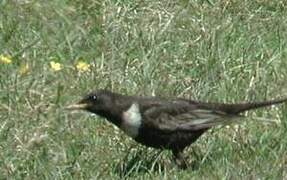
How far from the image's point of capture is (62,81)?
9336mm

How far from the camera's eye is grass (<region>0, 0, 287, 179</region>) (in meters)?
8.14

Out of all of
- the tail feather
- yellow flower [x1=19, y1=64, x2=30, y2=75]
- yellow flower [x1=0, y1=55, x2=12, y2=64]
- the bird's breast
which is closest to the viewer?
the bird's breast

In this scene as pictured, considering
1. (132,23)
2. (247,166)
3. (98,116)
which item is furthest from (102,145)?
(132,23)

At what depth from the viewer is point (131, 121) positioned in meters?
8.06

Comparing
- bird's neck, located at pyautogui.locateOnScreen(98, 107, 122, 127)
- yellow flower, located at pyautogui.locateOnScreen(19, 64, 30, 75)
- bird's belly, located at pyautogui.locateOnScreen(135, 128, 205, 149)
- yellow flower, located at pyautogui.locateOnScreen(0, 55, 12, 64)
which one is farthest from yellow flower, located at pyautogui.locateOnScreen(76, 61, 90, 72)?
bird's belly, located at pyautogui.locateOnScreen(135, 128, 205, 149)

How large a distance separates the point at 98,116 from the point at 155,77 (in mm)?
722

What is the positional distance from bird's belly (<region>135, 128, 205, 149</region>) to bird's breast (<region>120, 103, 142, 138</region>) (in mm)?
47

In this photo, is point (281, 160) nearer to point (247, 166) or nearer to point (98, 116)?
point (247, 166)

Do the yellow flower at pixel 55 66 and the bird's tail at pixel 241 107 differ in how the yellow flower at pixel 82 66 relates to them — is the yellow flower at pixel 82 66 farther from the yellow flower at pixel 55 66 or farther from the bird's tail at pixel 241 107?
the bird's tail at pixel 241 107

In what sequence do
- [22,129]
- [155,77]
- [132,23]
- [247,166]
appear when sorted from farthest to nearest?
[132,23], [155,77], [22,129], [247,166]

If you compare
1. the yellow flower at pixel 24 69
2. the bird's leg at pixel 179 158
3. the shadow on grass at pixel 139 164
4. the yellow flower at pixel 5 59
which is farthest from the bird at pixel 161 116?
the yellow flower at pixel 5 59

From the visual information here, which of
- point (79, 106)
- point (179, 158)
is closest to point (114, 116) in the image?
point (79, 106)

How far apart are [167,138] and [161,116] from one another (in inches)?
5.2

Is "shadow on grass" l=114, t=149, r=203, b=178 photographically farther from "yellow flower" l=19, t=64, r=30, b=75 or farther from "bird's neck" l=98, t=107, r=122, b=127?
"yellow flower" l=19, t=64, r=30, b=75
